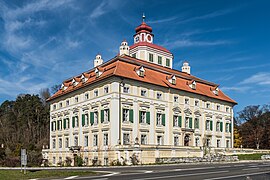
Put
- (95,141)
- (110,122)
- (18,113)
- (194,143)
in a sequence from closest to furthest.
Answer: (110,122)
(95,141)
(194,143)
(18,113)

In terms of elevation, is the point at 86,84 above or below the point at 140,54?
below

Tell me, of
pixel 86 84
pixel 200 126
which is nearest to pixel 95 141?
pixel 86 84

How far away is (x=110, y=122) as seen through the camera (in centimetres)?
4050

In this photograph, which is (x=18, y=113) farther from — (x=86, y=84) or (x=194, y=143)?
(x=194, y=143)

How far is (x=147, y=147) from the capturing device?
36875 millimetres

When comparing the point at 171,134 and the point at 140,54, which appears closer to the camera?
the point at 171,134

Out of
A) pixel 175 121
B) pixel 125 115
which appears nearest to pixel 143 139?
pixel 125 115

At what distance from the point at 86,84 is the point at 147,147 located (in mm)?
14439

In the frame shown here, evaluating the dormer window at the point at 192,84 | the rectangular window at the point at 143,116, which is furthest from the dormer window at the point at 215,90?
the rectangular window at the point at 143,116

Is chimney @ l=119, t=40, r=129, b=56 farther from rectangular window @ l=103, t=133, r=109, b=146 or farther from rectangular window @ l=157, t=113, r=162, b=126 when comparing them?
rectangular window @ l=103, t=133, r=109, b=146

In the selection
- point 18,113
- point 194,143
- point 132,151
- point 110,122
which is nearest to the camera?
point 132,151

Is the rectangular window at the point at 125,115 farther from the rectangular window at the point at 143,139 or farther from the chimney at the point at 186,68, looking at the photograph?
the chimney at the point at 186,68

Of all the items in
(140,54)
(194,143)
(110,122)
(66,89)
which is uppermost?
(140,54)

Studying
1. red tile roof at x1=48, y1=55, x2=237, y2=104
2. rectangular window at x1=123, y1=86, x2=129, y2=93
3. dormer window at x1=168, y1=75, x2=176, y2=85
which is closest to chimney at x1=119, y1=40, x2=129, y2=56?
red tile roof at x1=48, y1=55, x2=237, y2=104
